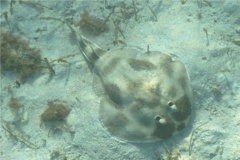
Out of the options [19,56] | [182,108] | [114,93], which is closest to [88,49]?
[114,93]

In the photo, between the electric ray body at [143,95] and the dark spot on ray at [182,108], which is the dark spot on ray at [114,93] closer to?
the electric ray body at [143,95]

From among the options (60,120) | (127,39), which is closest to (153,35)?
(127,39)

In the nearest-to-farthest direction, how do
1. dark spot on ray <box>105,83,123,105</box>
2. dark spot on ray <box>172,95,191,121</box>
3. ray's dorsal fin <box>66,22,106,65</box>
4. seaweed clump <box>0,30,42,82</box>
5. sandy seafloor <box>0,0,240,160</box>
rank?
dark spot on ray <box>172,95,191,121</box>
sandy seafloor <box>0,0,240,160</box>
dark spot on ray <box>105,83,123,105</box>
ray's dorsal fin <box>66,22,106,65</box>
seaweed clump <box>0,30,42,82</box>

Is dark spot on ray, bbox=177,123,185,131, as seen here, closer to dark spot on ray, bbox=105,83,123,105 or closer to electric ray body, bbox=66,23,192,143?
electric ray body, bbox=66,23,192,143

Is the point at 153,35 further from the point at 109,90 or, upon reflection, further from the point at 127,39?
the point at 109,90

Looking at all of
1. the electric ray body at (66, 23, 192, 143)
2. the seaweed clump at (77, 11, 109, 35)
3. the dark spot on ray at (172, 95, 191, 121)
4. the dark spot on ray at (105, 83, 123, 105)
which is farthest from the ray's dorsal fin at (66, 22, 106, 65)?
the dark spot on ray at (172, 95, 191, 121)

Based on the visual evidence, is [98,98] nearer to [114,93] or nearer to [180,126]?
[114,93]
